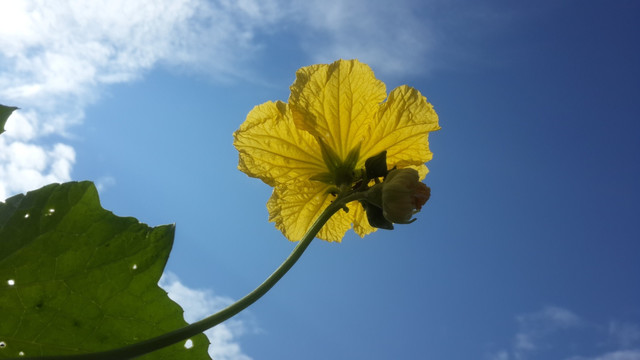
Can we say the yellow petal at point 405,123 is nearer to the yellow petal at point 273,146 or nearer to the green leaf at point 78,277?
the yellow petal at point 273,146

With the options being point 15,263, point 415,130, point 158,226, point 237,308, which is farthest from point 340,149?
point 15,263

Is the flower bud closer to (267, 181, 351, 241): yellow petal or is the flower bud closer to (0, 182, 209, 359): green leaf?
(267, 181, 351, 241): yellow petal

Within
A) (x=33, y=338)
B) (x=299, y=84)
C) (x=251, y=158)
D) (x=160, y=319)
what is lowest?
(x=33, y=338)

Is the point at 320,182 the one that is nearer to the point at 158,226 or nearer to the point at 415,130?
the point at 415,130

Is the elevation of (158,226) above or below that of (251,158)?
below

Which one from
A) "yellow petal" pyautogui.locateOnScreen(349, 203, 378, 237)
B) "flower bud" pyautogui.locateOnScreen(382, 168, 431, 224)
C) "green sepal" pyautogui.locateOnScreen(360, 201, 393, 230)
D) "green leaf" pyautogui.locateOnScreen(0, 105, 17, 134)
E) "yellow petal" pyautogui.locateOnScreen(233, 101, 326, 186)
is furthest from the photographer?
"yellow petal" pyautogui.locateOnScreen(349, 203, 378, 237)

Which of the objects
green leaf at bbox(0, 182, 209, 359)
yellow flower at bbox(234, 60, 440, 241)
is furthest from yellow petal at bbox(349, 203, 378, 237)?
green leaf at bbox(0, 182, 209, 359)

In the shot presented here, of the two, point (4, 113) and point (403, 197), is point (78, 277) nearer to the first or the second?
point (4, 113)
